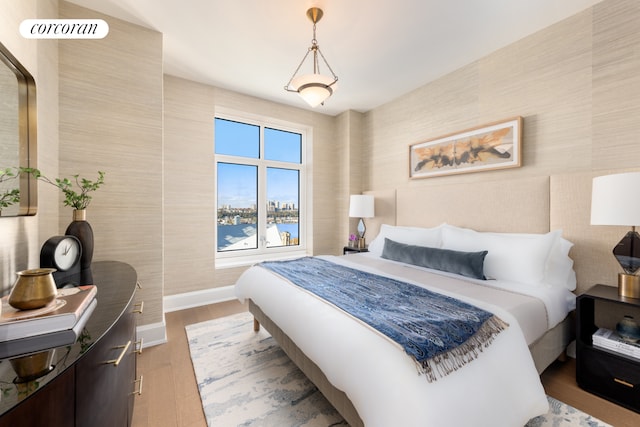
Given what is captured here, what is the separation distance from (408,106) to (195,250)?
135 inches

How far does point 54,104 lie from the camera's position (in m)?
1.96

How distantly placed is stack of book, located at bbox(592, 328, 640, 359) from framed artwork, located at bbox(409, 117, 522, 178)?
1.50 metres

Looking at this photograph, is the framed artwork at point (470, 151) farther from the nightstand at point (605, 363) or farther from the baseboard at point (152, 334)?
the baseboard at point (152, 334)

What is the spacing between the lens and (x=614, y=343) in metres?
1.67

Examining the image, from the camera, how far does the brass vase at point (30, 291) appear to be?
2.56ft

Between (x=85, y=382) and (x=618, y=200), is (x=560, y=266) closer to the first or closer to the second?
(x=618, y=200)

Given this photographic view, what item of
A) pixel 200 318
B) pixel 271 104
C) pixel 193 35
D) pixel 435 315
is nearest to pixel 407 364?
pixel 435 315

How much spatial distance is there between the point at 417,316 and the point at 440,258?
1.19 meters

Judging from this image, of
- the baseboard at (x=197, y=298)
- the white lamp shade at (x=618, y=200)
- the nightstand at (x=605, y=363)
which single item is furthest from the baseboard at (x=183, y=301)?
the white lamp shade at (x=618, y=200)

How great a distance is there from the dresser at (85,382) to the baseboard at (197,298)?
205 cm

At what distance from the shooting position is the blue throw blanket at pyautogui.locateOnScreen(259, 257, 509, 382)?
1.10 meters

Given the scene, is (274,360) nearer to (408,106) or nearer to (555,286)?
(555,286)

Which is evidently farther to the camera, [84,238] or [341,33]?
[341,33]

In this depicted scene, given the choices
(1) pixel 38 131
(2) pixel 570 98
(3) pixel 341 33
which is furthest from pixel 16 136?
(2) pixel 570 98
